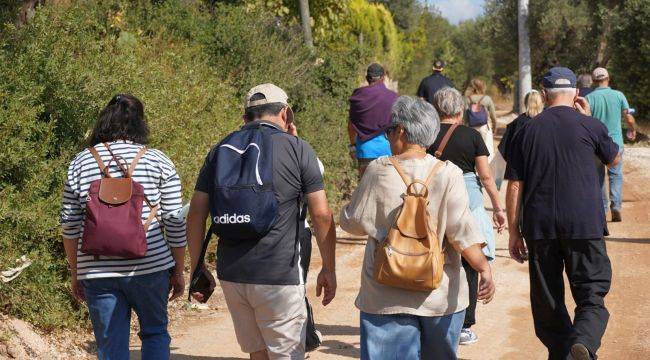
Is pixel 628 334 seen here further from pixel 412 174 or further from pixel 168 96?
pixel 168 96

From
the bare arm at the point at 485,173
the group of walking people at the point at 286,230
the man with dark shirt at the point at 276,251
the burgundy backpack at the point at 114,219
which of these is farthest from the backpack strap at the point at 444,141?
the burgundy backpack at the point at 114,219

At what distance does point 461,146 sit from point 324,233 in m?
1.99

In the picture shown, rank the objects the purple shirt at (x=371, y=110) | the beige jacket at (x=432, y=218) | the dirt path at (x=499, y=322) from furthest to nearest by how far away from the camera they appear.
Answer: the purple shirt at (x=371, y=110) < the dirt path at (x=499, y=322) < the beige jacket at (x=432, y=218)

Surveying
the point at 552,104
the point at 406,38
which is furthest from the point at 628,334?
the point at 406,38

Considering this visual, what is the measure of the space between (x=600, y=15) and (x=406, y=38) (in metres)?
16.2

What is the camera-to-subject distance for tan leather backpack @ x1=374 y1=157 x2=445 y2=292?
13.6 ft

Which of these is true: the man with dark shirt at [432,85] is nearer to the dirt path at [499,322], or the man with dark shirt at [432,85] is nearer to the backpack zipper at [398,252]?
the dirt path at [499,322]

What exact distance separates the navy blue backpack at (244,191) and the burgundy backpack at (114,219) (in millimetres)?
397

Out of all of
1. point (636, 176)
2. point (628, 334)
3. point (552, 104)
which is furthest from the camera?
point (636, 176)

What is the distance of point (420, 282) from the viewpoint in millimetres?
Result: 4141

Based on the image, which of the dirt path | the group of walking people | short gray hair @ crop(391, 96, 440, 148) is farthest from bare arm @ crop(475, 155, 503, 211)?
short gray hair @ crop(391, 96, 440, 148)

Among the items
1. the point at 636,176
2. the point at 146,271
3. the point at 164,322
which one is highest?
the point at 146,271

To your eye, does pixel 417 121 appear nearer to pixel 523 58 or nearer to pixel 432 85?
pixel 432 85

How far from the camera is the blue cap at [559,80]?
18.2ft
